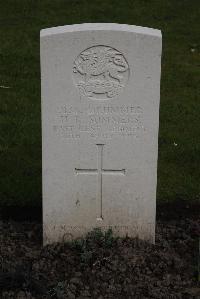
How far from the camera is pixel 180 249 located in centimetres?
530

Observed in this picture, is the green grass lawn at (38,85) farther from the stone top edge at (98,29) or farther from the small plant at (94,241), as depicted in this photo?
the stone top edge at (98,29)

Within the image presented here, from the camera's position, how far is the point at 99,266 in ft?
16.3

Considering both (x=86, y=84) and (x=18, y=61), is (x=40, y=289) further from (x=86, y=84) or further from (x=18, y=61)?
(x=18, y=61)

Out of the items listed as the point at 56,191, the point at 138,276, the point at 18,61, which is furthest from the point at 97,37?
the point at 18,61

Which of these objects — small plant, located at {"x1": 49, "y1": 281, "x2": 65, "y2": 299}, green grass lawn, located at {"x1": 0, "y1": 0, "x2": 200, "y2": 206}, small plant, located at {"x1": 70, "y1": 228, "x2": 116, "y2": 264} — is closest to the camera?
small plant, located at {"x1": 49, "y1": 281, "x2": 65, "y2": 299}

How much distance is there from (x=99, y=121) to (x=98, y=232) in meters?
0.89

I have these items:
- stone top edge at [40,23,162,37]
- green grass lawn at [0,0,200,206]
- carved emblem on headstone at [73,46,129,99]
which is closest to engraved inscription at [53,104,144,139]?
carved emblem on headstone at [73,46,129,99]

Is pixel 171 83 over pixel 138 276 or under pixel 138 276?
over

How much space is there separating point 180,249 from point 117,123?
3.76 ft

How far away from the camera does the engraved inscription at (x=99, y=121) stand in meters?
4.97

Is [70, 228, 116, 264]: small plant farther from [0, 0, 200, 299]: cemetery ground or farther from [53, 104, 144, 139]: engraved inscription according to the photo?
Answer: [53, 104, 144, 139]: engraved inscription

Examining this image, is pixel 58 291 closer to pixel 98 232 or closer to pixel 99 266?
pixel 99 266

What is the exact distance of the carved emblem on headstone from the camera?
4848mm

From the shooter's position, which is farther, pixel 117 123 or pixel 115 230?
pixel 115 230
